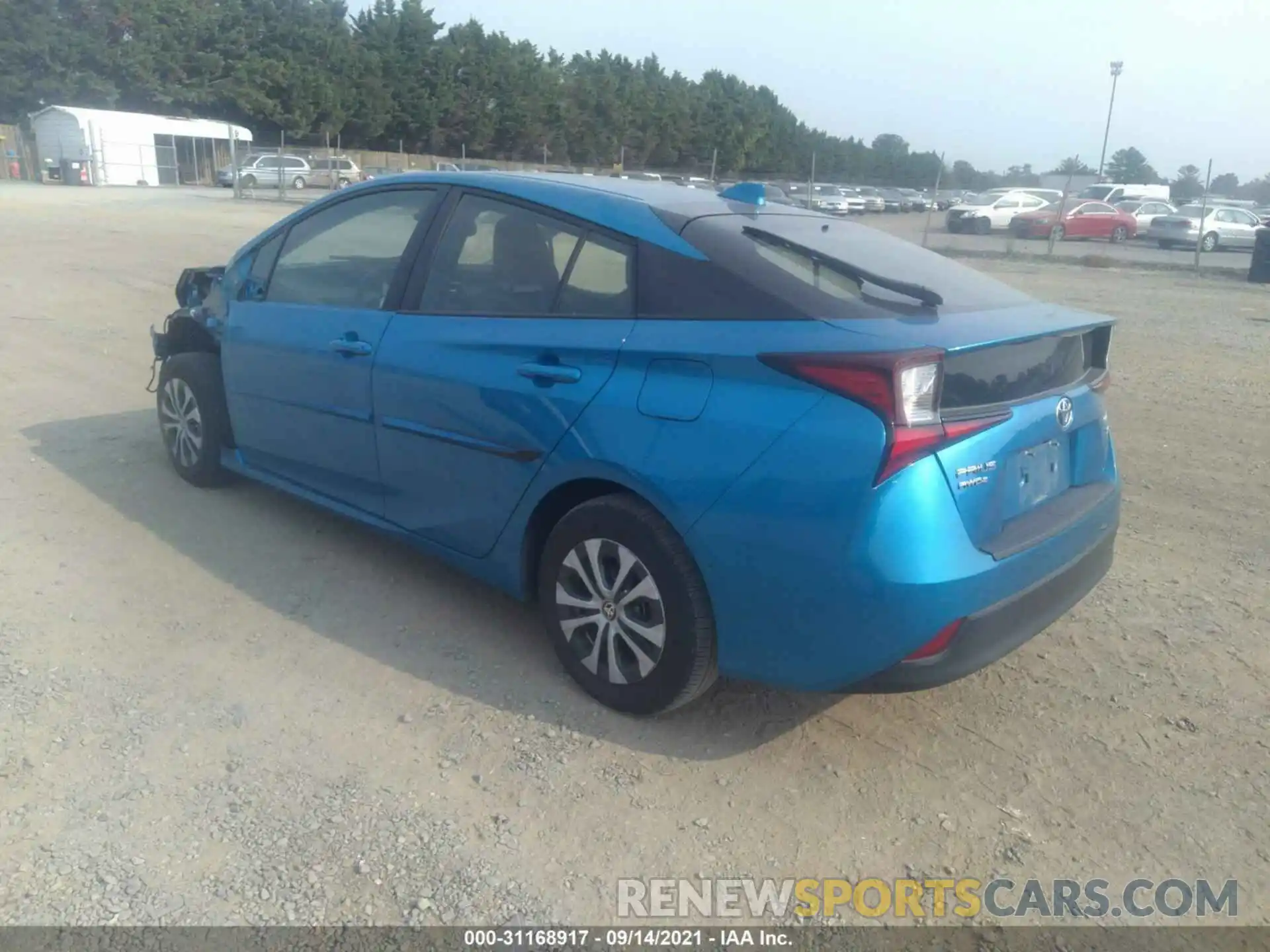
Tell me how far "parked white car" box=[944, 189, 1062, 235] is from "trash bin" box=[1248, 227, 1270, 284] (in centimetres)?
1284

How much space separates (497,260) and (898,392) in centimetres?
169

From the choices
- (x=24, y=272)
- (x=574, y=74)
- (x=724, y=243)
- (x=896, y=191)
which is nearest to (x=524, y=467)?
Answer: (x=724, y=243)

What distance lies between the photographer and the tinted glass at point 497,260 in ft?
11.7

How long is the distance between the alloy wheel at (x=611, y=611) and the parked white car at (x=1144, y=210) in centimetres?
3255

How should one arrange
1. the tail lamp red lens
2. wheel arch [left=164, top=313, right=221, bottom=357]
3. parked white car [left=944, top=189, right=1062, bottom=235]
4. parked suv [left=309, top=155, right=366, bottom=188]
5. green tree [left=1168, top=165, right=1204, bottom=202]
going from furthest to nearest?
green tree [left=1168, top=165, right=1204, bottom=202], parked suv [left=309, top=155, right=366, bottom=188], parked white car [left=944, top=189, right=1062, bottom=235], wheel arch [left=164, top=313, right=221, bottom=357], the tail lamp red lens

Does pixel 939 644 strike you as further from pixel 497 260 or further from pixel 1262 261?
pixel 1262 261

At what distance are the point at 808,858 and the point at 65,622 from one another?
2.93m

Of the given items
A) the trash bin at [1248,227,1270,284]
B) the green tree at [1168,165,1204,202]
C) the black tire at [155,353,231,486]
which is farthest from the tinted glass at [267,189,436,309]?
the green tree at [1168,165,1204,202]

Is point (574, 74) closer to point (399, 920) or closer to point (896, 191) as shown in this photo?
point (896, 191)

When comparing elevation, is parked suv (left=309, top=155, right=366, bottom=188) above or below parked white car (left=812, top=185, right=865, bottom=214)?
above

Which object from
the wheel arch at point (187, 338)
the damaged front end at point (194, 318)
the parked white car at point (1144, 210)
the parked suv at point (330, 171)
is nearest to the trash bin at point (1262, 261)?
the parked white car at point (1144, 210)

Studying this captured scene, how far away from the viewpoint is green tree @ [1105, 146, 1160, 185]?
7333 centimetres

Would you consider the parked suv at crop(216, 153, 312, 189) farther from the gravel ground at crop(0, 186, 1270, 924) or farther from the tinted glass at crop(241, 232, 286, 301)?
the gravel ground at crop(0, 186, 1270, 924)

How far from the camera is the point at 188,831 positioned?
9.16 ft
